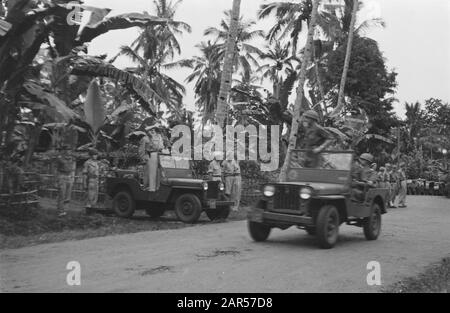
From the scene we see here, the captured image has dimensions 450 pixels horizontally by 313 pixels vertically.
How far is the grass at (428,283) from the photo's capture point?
6.27 metres

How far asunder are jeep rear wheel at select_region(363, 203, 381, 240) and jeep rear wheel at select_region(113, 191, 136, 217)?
5.94 metres

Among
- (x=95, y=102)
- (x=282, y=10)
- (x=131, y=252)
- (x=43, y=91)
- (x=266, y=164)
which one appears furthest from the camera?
(x=282, y=10)

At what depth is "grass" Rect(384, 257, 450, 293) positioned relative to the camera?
627 cm

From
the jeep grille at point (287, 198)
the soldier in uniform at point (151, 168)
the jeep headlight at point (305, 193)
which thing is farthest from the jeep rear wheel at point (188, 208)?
the jeep headlight at point (305, 193)

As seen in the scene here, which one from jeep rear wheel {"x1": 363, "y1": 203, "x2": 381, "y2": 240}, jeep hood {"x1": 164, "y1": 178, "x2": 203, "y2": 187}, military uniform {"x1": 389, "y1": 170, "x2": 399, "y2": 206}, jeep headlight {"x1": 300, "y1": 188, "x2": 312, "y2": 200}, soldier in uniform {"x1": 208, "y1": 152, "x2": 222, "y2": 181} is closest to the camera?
jeep headlight {"x1": 300, "y1": 188, "x2": 312, "y2": 200}

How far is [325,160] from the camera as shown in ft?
33.4

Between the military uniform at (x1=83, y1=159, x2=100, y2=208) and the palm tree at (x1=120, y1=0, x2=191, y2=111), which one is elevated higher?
the palm tree at (x1=120, y1=0, x2=191, y2=111)

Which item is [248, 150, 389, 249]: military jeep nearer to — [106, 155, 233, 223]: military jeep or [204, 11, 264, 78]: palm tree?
[106, 155, 233, 223]: military jeep

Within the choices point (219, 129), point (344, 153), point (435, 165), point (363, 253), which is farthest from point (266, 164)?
point (435, 165)

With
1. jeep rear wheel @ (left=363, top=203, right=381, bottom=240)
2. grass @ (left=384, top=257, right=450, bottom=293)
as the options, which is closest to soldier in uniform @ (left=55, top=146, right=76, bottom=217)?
jeep rear wheel @ (left=363, top=203, right=381, bottom=240)

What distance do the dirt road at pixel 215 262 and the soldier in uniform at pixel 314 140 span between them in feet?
5.08

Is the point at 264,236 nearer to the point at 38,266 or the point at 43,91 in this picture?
the point at 38,266

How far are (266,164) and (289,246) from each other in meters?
12.5

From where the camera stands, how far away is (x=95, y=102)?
1414 centimetres
